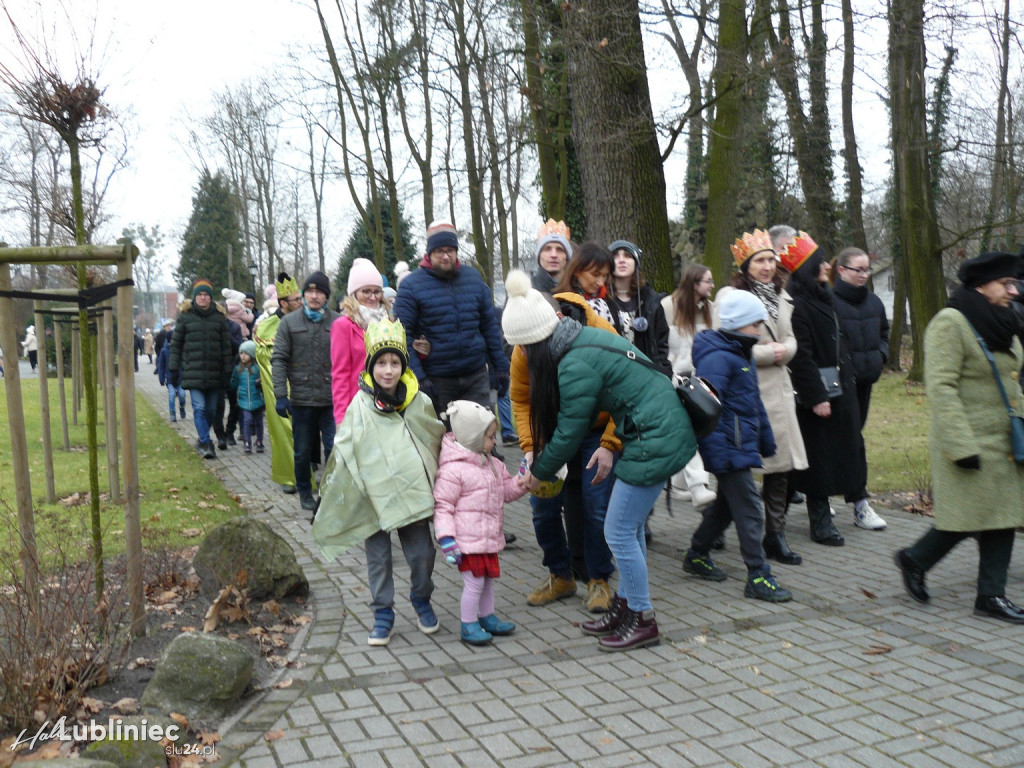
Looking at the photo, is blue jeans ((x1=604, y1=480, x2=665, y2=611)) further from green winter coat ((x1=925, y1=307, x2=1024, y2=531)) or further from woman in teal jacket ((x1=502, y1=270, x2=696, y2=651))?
green winter coat ((x1=925, y1=307, x2=1024, y2=531))

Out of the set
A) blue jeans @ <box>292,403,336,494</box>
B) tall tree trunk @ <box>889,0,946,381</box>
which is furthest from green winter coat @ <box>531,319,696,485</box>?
tall tree trunk @ <box>889,0,946,381</box>

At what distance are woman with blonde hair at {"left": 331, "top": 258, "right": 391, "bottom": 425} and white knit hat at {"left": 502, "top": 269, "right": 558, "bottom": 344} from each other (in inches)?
93.2

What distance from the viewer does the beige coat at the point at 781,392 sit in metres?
7.05

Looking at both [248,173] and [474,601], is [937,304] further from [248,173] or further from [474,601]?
[248,173]

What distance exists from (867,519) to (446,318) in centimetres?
367

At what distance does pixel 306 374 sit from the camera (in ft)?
29.3

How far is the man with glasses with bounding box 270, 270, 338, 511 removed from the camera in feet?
29.3

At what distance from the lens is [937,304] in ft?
59.8

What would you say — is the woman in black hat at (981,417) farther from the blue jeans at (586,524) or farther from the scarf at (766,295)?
the blue jeans at (586,524)

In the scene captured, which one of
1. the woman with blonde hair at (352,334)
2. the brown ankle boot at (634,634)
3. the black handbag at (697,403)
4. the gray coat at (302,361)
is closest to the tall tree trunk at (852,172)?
the gray coat at (302,361)

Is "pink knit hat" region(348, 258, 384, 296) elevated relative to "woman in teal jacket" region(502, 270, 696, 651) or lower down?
→ elevated

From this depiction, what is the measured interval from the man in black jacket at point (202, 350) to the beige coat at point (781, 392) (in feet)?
23.1

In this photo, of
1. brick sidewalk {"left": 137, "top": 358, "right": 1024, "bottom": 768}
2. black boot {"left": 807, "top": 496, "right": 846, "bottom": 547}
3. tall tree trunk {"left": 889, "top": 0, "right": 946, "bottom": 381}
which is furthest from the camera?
tall tree trunk {"left": 889, "top": 0, "right": 946, "bottom": 381}

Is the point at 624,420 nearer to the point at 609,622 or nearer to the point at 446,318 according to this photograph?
the point at 609,622
